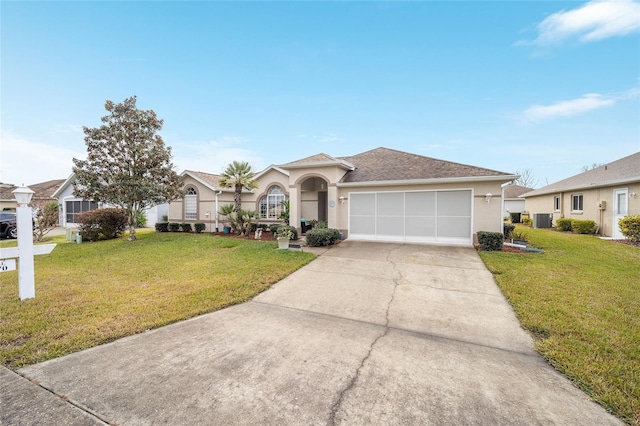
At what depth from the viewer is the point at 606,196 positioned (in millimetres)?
15789

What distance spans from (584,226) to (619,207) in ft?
6.39

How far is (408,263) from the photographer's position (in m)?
9.28

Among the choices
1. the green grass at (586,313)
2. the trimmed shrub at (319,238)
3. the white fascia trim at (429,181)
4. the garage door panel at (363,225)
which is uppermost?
the white fascia trim at (429,181)

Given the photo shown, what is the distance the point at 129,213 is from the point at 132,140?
4232mm

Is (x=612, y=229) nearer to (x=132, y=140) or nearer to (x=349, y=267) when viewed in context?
(x=349, y=267)

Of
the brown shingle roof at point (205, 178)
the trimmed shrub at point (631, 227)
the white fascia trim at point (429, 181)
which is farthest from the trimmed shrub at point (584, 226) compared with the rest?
the brown shingle roof at point (205, 178)

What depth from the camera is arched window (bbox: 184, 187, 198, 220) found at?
63.4 feet

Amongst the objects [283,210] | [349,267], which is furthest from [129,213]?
[349,267]

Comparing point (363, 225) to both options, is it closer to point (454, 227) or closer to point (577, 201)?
point (454, 227)

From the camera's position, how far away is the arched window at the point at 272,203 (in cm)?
1794

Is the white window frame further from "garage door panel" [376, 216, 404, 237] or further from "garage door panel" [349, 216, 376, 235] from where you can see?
"garage door panel" [349, 216, 376, 235]

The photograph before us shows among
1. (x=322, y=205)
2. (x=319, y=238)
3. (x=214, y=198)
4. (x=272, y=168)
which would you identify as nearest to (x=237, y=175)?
(x=272, y=168)

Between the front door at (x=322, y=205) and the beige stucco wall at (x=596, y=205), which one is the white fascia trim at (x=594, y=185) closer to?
the beige stucco wall at (x=596, y=205)

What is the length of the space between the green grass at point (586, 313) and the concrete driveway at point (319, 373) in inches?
10.1
